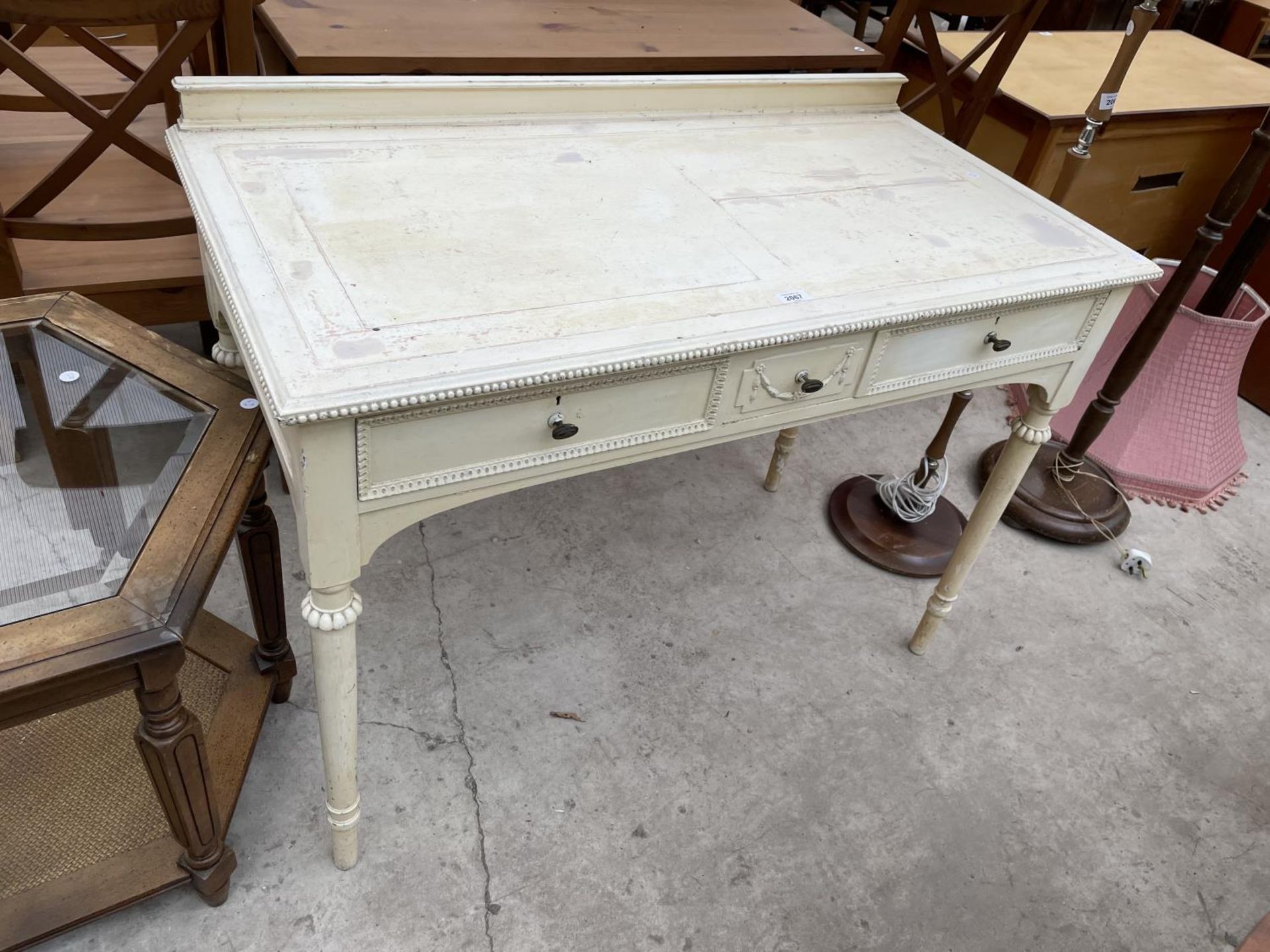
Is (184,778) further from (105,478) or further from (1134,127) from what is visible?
(1134,127)

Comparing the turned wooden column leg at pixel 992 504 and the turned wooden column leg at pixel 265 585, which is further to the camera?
the turned wooden column leg at pixel 992 504

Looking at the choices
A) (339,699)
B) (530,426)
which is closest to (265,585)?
(339,699)

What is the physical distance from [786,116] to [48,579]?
143 centimetres

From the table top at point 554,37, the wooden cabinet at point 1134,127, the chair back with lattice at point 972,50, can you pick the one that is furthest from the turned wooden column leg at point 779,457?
the wooden cabinet at point 1134,127

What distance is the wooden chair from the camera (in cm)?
144

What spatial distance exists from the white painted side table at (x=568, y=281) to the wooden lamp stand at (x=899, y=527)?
0.44 m

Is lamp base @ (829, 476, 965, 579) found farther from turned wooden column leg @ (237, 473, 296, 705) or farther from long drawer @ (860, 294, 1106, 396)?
turned wooden column leg @ (237, 473, 296, 705)

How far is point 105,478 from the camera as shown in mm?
1219

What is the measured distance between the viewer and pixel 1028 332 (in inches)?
59.4

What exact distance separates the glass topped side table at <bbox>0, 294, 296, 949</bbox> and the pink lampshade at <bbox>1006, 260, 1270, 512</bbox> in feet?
7.56

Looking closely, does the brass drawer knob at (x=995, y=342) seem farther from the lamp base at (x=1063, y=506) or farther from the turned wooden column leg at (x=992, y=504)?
the lamp base at (x=1063, y=506)

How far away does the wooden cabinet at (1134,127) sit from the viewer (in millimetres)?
2543

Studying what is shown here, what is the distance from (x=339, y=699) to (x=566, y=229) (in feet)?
2.38

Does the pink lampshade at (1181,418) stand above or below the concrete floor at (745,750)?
above
